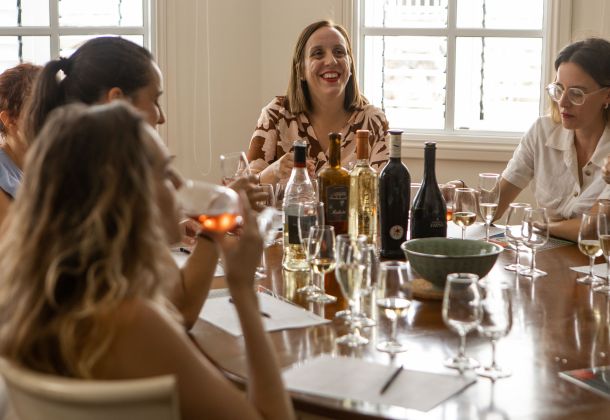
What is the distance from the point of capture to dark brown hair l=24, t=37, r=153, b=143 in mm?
2107

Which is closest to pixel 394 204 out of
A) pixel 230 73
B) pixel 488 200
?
pixel 488 200

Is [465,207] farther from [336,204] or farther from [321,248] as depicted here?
[321,248]

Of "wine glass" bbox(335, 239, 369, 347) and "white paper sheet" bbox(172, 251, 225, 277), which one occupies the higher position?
"wine glass" bbox(335, 239, 369, 347)

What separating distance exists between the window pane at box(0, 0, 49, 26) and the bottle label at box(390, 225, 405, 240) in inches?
116

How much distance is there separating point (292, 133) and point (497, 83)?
5.38ft

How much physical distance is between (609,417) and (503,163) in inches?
130

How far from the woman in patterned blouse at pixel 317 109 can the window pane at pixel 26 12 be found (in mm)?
1716

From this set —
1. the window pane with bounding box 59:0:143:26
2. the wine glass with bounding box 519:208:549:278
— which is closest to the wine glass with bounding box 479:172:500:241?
the wine glass with bounding box 519:208:549:278

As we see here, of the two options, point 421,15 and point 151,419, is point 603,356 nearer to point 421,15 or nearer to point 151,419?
point 151,419

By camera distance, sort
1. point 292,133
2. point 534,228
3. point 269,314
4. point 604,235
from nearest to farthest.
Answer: point 269,314, point 604,235, point 534,228, point 292,133

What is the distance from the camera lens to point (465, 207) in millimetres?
2520

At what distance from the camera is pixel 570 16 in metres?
4.32

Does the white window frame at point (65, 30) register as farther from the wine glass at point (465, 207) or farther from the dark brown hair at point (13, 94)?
the wine glass at point (465, 207)

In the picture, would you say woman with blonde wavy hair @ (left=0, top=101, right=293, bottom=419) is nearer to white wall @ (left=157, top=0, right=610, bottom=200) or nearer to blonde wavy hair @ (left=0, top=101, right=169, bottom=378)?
blonde wavy hair @ (left=0, top=101, right=169, bottom=378)
